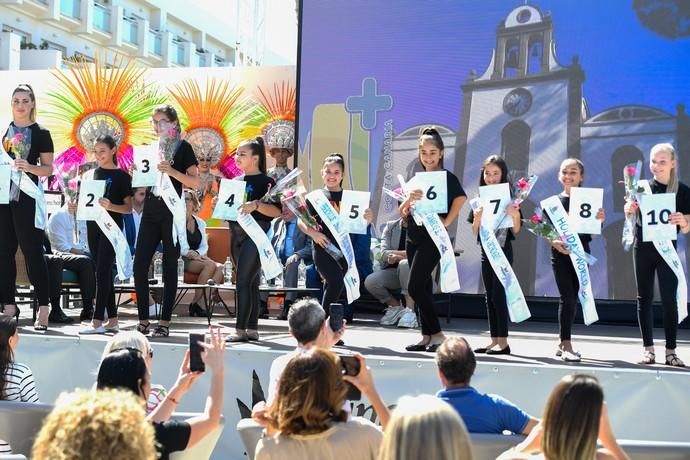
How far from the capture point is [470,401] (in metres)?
2.86

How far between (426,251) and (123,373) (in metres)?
3.08

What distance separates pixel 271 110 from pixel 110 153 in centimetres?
428

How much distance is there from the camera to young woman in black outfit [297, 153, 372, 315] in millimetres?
5711

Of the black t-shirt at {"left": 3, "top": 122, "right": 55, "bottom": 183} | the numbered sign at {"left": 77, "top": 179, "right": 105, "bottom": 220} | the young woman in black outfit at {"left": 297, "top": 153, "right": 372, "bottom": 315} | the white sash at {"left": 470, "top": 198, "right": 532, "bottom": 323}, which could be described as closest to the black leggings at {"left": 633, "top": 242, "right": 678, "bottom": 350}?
the white sash at {"left": 470, "top": 198, "right": 532, "bottom": 323}

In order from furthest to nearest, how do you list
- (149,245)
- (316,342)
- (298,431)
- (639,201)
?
1. (149,245)
2. (639,201)
3. (316,342)
4. (298,431)

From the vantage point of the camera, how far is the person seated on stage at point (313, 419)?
91.0 inches

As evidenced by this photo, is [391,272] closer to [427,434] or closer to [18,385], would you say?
[18,385]

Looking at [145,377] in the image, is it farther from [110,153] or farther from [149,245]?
[110,153]

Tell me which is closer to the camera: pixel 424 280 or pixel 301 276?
pixel 424 280

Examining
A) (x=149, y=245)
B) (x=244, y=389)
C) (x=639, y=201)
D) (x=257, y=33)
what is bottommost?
(x=244, y=389)

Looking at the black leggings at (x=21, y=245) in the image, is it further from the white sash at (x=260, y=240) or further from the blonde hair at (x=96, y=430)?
the blonde hair at (x=96, y=430)

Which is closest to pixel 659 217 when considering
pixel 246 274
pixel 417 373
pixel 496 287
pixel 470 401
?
pixel 496 287

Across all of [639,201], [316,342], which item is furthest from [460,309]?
[316,342]

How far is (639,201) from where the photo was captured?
16.6ft
